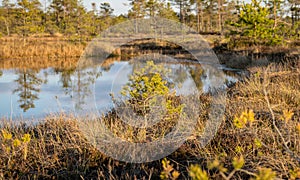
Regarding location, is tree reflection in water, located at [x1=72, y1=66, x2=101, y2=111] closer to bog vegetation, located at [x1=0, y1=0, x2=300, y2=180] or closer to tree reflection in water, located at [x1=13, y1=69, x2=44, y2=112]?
tree reflection in water, located at [x1=13, y1=69, x2=44, y2=112]

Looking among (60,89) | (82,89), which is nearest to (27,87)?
(60,89)

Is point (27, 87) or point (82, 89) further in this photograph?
point (27, 87)

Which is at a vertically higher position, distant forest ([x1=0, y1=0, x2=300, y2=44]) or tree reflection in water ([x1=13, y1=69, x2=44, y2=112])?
distant forest ([x1=0, y1=0, x2=300, y2=44])

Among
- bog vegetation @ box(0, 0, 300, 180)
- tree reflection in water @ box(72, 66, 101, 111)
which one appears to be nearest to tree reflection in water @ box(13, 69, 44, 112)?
tree reflection in water @ box(72, 66, 101, 111)

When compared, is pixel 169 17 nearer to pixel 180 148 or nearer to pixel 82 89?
pixel 82 89

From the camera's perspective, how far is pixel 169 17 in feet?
101

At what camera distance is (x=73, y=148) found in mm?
3635

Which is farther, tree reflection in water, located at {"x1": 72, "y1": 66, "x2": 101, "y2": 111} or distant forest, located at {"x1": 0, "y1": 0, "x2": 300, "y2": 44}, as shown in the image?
distant forest, located at {"x1": 0, "y1": 0, "x2": 300, "y2": 44}

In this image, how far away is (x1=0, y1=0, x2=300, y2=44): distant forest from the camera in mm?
13391

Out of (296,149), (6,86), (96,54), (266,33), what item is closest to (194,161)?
(296,149)

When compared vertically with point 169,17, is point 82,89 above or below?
below

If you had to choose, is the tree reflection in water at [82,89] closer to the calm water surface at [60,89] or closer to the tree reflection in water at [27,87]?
the calm water surface at [60,89]

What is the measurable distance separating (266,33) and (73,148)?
1193cm

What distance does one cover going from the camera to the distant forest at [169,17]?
1339 centimetres
